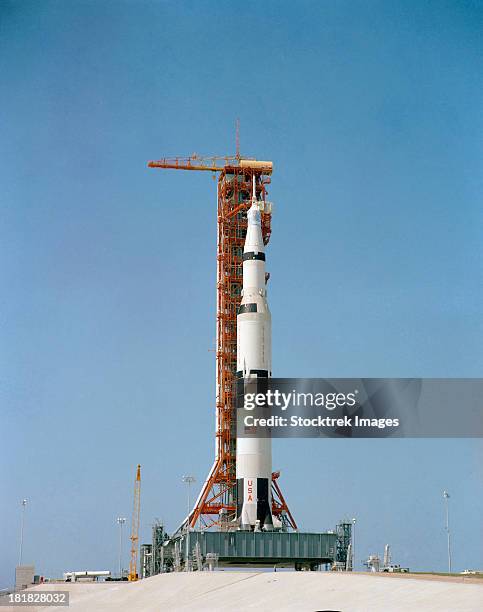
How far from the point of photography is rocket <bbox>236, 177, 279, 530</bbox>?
73.5 meters

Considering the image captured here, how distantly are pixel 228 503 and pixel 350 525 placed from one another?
40.0 ft

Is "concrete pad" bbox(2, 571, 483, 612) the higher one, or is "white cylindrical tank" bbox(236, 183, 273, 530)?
"white cylindrical tank" bbox(236, 183, 273, 530)

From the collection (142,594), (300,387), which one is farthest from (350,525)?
(142,594)

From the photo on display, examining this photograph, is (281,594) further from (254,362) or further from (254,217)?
(254,217)

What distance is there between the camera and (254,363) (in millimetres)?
76062

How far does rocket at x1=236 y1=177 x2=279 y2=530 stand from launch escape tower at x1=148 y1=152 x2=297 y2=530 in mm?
4478

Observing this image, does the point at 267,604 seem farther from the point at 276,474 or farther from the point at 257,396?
the point at 276,474

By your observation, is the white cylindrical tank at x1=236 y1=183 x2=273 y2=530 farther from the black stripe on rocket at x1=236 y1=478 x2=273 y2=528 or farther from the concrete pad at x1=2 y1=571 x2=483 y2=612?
the concrete pad at x1=2 y1=571 x2=483 y2=612

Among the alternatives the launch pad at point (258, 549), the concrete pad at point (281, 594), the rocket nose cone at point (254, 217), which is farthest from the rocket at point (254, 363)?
the concrete pad at point (281, 594)

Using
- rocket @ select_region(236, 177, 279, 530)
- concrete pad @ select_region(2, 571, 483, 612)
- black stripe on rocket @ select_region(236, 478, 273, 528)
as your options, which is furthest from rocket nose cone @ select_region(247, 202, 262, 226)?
concrete pad @ select_region(2, 571, 483, 612)

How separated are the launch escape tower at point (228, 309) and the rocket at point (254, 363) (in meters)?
4.48

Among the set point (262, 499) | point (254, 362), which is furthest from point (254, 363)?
point (262, 499)

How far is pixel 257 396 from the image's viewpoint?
239 feet

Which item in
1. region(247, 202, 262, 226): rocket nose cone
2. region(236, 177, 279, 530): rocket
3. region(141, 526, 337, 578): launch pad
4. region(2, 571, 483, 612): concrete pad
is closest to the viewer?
region(2, 571, 483, 612): concrete pad
